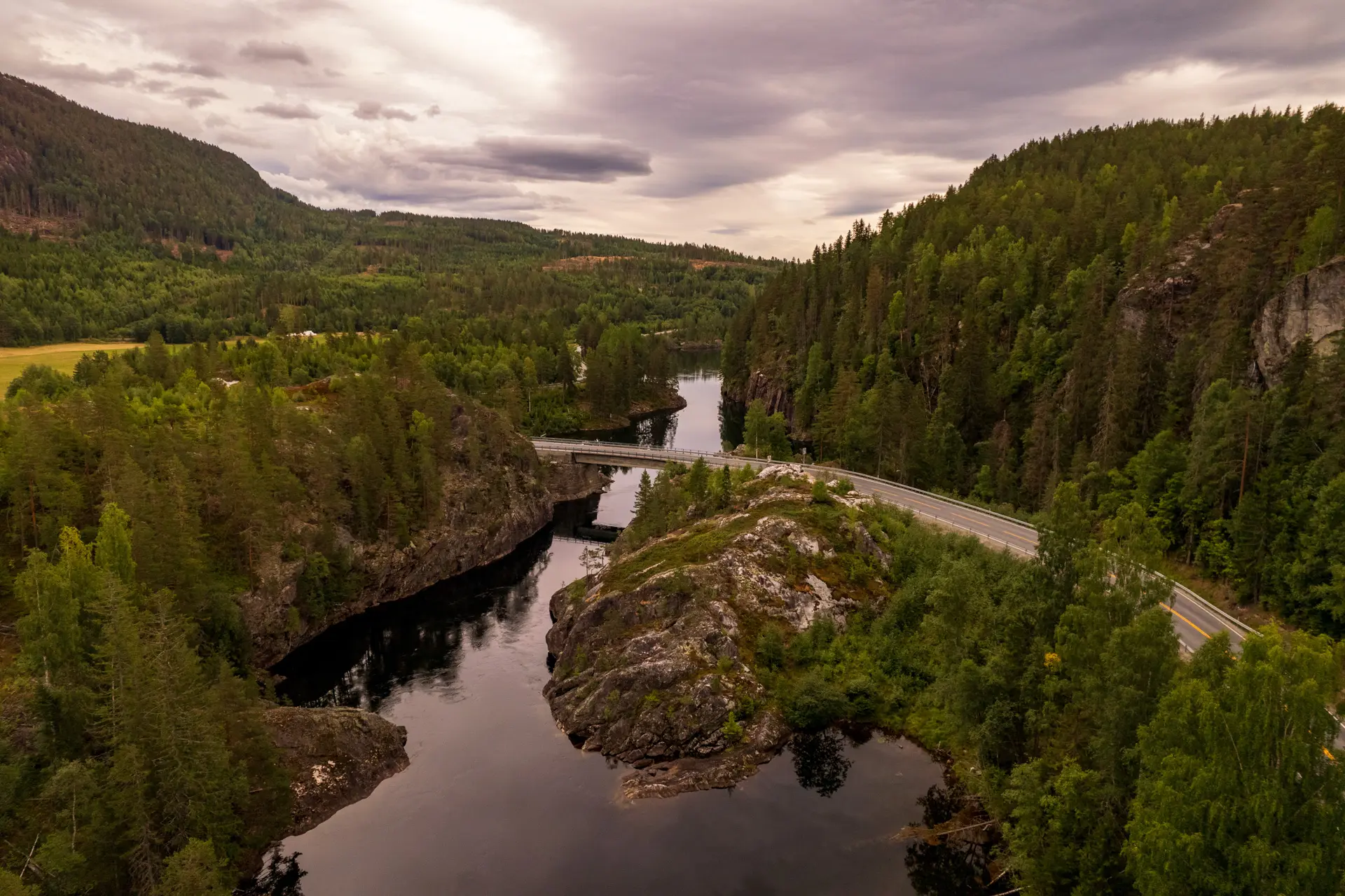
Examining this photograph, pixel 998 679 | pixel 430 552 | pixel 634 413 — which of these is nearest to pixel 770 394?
pixel 634 413

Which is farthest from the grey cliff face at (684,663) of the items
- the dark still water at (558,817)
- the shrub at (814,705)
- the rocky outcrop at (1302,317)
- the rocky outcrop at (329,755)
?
the rocky outcrop at (1302,317)

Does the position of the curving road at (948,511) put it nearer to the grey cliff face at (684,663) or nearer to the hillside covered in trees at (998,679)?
the hillside covered in trees at (998,679)

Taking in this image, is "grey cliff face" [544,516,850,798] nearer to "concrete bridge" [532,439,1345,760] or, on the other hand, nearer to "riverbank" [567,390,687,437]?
"concrete bridge" [532,439,1345,760]

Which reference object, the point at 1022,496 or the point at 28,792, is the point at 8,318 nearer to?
the point at 28,792

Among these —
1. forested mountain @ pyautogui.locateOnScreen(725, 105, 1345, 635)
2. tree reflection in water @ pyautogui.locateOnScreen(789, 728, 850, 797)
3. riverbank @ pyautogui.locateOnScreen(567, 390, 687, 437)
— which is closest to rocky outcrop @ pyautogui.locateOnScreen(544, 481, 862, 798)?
tree reflection in water @ pyautogui.locateOnScreen(789, 728, 850, 797)

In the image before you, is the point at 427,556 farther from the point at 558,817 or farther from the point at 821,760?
the point at 821,760

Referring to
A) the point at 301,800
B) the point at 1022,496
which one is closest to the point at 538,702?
the point at 301,800
